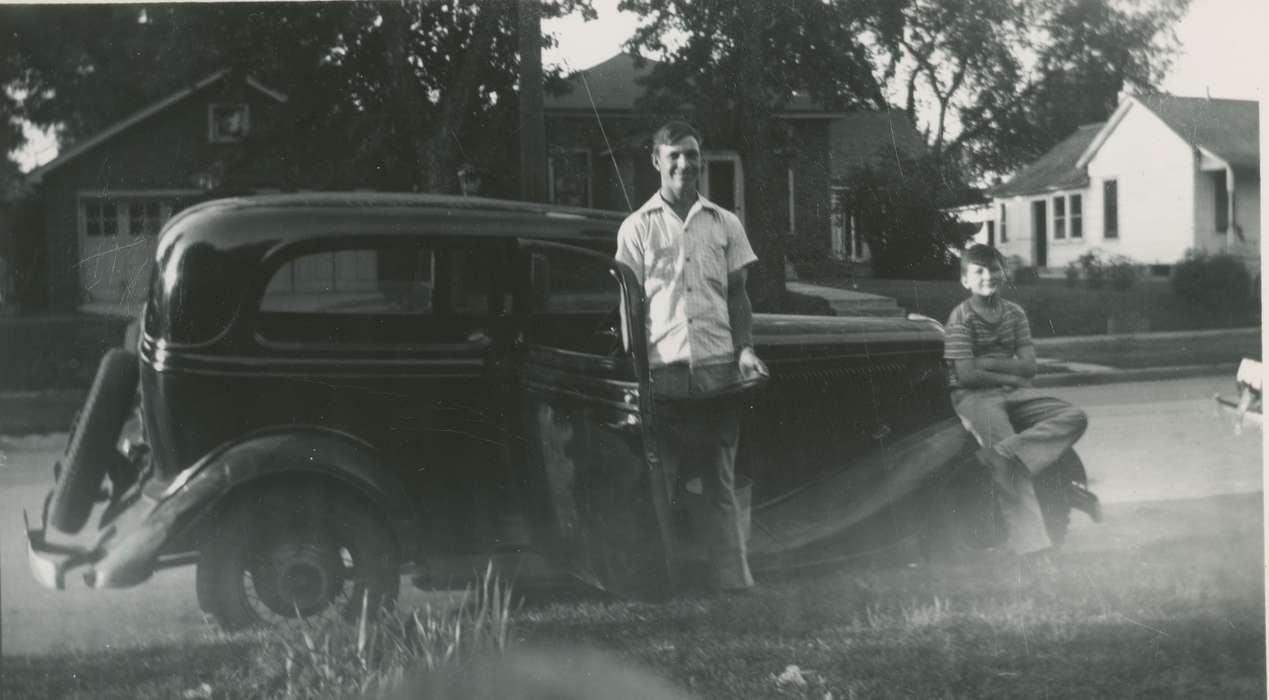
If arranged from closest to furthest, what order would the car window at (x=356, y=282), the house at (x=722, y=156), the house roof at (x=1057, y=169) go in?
the car window at (x=356, y=282) → the house at (x=722, y=156) → the house roof at (x=1057, y=169)

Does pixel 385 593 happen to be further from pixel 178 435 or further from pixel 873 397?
pixel 873 397

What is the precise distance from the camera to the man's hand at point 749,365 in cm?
329

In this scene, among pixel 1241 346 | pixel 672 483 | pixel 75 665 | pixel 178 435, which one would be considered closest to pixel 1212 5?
pixel 1241 346

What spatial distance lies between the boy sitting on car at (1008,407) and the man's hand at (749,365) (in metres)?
0.81

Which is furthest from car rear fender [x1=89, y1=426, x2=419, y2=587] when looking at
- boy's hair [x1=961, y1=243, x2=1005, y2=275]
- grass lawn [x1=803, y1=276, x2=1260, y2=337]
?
boy's hair [x1=961, y1=243, x2=1005, y2=275]

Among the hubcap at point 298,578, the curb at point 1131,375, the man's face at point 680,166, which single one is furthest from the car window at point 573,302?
the curb at point 1131,375

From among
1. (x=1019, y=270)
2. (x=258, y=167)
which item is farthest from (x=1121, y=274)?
(x=258, y=167)

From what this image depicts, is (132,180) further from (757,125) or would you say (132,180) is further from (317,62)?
(757,125)

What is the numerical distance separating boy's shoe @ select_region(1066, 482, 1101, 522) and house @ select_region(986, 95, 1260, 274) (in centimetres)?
80

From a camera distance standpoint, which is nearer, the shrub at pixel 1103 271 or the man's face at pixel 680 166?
the man's face at pixel 680 166

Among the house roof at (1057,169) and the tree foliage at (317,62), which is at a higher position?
the tree foliage at (317,62)

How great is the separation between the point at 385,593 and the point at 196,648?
62cm

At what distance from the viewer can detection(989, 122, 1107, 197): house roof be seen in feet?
12.0

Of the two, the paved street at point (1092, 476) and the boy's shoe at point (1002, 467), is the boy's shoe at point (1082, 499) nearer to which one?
the paved street at point (1092, 476)
